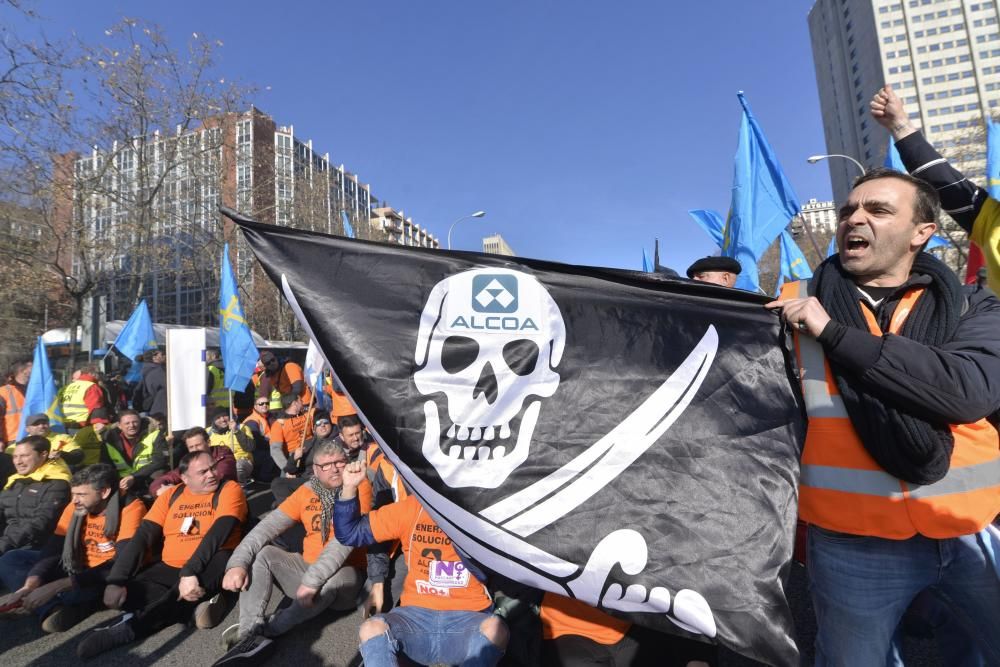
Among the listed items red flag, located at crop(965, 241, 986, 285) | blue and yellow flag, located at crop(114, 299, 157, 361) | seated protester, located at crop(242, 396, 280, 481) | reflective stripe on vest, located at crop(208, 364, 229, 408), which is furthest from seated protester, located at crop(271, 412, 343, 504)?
red flag, located at crop(965, 241, 986, 285)

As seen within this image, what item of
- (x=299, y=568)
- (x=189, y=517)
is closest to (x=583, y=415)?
(x=299, y=568)

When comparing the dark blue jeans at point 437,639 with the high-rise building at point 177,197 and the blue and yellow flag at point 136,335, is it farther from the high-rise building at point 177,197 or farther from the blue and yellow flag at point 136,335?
the high-rise building at point 177,197

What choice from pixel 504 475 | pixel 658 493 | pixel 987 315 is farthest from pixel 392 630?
pixel 987 315

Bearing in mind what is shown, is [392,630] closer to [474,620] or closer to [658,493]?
[474,620]

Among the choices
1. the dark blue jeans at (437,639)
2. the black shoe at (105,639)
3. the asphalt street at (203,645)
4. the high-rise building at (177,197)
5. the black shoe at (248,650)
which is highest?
the high-rise building at (177,197)

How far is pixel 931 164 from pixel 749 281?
8.62 feet

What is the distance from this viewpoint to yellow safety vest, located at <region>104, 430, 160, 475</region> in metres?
6.62

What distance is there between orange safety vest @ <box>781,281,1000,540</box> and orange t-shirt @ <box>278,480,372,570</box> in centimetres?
318

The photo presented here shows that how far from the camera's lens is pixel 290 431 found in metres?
7.83

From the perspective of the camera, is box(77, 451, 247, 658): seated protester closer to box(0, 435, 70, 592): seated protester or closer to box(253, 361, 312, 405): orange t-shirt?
box(0, 435, 70, 592): seated protester

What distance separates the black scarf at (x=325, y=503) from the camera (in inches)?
158

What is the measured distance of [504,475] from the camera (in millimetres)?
1992

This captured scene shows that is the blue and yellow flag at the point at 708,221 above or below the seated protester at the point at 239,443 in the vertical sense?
above

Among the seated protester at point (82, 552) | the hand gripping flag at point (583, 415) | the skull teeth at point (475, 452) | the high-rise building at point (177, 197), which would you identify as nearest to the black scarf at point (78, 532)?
the seated protester at point (82, 552)
